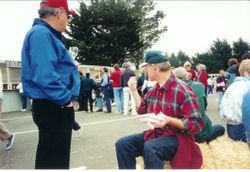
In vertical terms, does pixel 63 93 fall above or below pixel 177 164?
above

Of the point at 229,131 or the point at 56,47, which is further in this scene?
the point at 229,131

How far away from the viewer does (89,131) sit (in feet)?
35.8

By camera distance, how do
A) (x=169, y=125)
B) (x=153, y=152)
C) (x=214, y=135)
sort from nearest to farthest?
(x=153, y=152), (x=169, y=125), (x=214, y=135)

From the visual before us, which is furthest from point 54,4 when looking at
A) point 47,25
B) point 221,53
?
point 221,53

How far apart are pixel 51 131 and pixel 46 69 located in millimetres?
544

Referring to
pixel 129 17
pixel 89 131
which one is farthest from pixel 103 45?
pixel 89 131

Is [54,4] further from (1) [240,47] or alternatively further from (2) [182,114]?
(1) [240,47]

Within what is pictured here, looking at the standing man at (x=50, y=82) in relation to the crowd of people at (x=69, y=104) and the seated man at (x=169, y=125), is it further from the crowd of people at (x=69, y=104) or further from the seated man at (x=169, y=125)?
the seated man at (x=169, y=125)

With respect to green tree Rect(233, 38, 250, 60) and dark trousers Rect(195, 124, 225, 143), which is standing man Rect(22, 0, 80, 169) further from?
green tree Rect(233, 38, 250, 60)

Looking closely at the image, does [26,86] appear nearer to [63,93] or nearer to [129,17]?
[63,93]

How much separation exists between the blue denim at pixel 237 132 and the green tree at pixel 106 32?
44841mm

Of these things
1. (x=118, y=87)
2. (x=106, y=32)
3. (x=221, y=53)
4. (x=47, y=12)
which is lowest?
(x=118, y=87)

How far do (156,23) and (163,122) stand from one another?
2249 inches

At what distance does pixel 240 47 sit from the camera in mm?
67875
